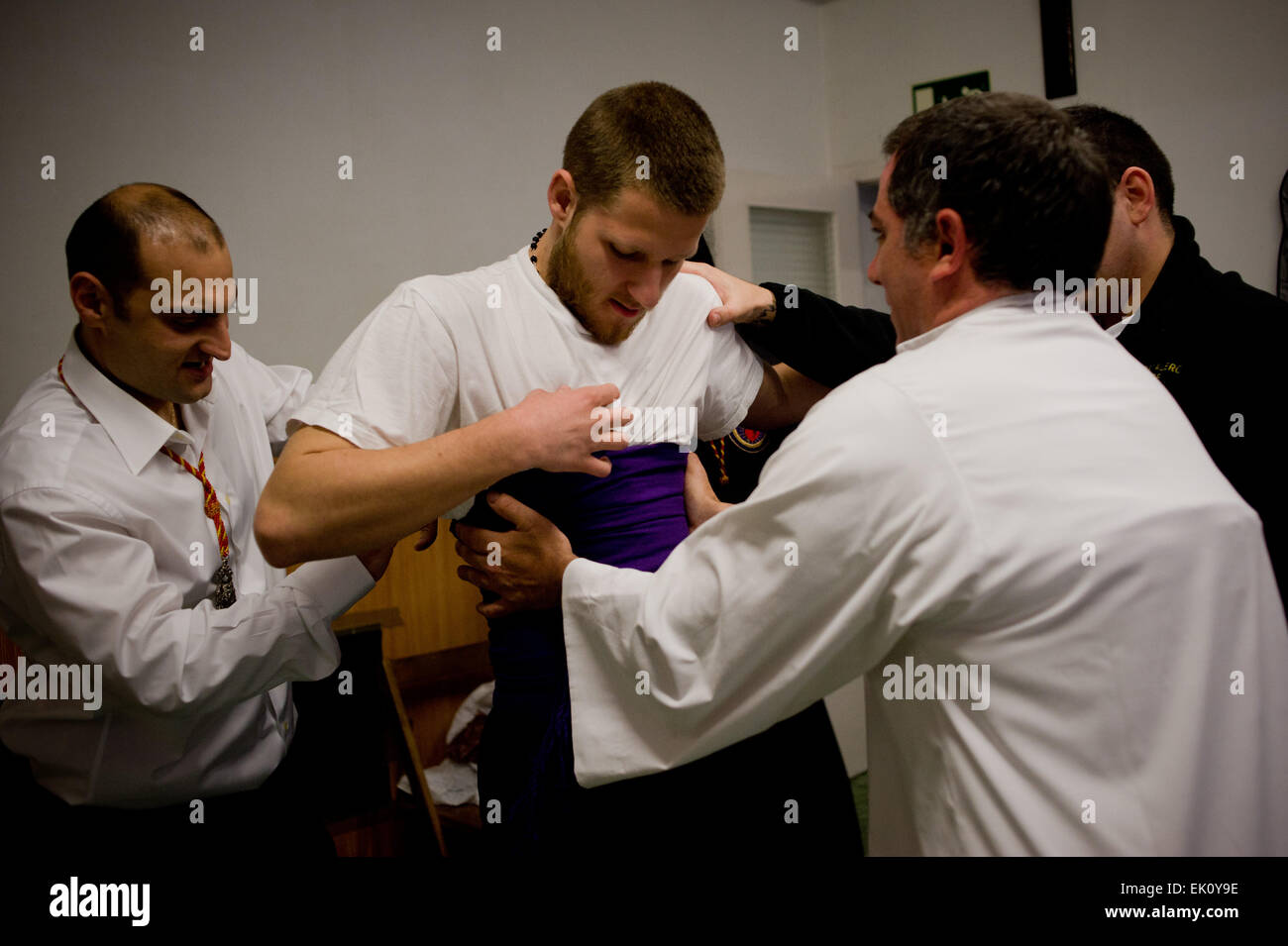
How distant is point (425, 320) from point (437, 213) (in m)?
2.02

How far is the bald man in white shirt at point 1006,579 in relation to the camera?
117cm

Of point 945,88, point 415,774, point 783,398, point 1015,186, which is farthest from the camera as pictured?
point 945,88

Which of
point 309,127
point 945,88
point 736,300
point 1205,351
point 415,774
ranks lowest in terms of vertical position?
point 415,774

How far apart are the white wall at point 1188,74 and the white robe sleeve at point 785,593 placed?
3.22 metres

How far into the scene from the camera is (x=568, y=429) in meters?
1.38

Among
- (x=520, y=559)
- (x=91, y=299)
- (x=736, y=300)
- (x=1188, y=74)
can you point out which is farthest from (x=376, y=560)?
(x=1188, y=74)

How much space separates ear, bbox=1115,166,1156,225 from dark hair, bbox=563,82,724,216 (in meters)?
0.95

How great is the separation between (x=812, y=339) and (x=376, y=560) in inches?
35.6

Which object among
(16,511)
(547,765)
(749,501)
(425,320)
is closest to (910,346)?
(749,501)

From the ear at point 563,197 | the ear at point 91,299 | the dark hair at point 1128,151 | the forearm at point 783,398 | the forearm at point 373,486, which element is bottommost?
the forearm at point 373,486

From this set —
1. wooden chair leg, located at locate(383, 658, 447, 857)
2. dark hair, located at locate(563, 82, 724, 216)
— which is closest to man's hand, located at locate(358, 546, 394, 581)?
dark hair, located at locate(563, 82, 724, 216)

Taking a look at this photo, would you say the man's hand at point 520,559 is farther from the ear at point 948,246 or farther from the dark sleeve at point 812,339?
the ear at point 948,246

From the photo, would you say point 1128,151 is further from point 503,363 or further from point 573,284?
point 503,363

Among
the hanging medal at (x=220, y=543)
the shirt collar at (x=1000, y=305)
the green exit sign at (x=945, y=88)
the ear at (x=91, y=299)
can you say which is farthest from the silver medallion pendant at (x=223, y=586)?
the green exit sign at (x=945, y=88)
